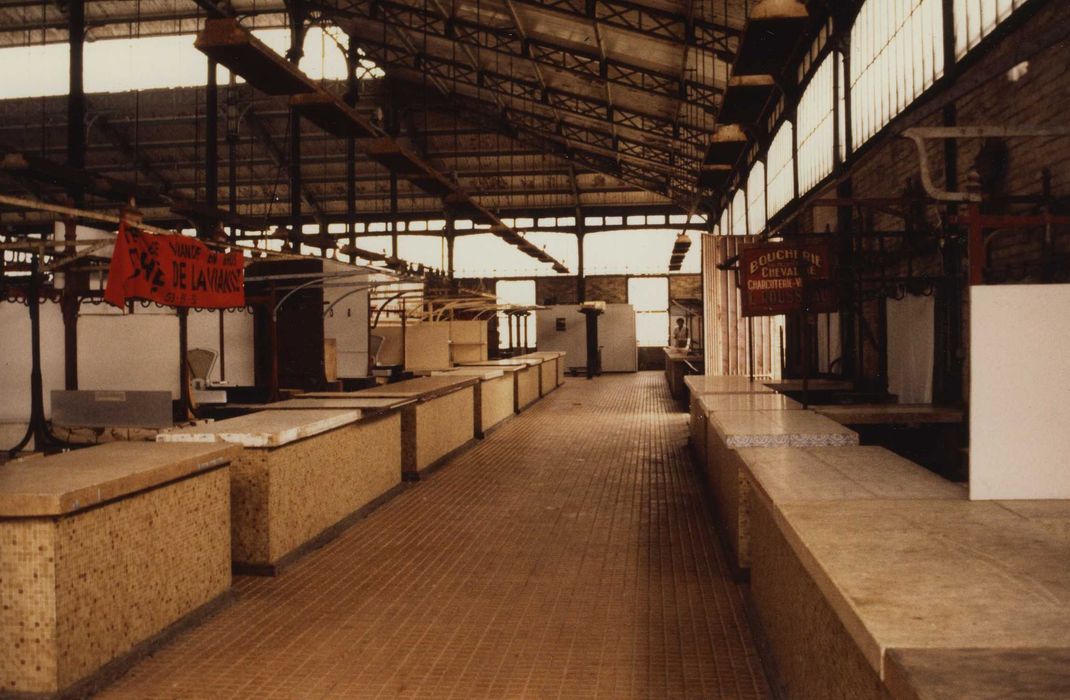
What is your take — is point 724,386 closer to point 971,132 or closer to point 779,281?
point 779,281

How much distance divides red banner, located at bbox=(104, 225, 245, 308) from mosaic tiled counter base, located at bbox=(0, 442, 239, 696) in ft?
5.06

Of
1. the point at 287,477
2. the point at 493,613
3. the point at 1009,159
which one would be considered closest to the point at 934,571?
the point at 493,613

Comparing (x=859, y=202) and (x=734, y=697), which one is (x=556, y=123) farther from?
(x=734, y=697)

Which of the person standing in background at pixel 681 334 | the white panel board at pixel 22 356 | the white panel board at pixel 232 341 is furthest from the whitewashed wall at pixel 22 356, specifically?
the person standing in background at pixel 681 334

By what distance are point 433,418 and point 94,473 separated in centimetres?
555

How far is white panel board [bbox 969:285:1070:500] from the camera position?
2.83 metres

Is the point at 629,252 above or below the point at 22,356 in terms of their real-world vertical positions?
above

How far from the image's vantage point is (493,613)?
14.7ft

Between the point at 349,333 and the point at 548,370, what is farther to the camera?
the point at 548,370

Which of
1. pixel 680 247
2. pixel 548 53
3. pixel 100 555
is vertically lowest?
pixel 100 555

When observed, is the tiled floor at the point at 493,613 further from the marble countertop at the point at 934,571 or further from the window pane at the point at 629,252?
the window pane at the point at 629,252

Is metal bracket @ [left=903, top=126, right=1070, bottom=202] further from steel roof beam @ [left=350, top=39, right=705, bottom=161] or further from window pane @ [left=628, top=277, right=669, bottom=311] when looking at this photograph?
window pane @ [left=628, top=277, right=669, bottom=311]

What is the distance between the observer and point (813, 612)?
2582mm

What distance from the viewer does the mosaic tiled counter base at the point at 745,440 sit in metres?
4.37
